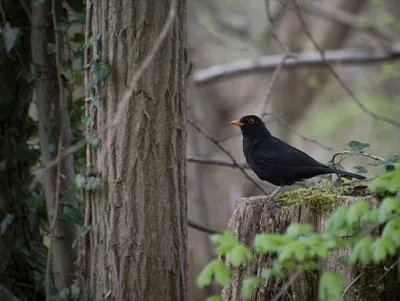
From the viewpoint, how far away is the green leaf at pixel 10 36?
13.8ft

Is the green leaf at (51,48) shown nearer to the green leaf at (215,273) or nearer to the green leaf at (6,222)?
the green leaf at (6,222)

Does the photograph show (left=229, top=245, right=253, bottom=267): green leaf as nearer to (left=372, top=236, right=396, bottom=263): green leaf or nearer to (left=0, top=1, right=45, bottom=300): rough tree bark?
(left=372, top=236, right=396, bottom=263): green leaf

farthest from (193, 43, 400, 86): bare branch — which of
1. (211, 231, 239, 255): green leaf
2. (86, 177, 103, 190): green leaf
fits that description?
(211, 231, 239, 255): green leaf

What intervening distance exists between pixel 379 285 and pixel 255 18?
39.1ft

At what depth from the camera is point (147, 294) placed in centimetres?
366

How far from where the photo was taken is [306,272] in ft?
11.8

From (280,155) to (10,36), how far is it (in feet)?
7.67

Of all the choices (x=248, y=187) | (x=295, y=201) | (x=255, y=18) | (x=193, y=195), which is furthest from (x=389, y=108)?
(x=295, y=201)

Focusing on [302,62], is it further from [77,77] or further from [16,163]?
[16,163]

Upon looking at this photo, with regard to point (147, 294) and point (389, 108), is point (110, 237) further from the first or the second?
point (389, 108)

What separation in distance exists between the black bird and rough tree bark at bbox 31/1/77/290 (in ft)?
5.30

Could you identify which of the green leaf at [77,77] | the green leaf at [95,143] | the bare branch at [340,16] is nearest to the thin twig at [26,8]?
the green leaf at [77,77]

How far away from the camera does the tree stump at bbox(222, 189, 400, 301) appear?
347 centimetres

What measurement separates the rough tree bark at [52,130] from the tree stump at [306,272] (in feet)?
3.99
